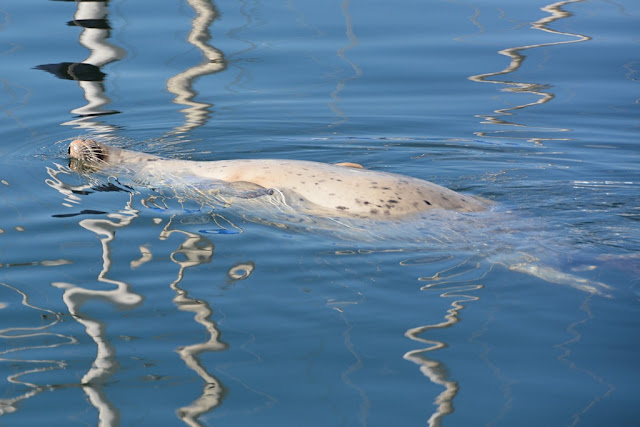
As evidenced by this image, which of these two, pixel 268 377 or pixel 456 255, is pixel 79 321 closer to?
pixel 268 377

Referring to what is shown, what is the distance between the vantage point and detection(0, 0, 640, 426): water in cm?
390

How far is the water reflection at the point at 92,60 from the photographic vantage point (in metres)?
8.98

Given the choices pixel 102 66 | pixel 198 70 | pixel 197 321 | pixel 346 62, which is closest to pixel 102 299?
pixel 197 321

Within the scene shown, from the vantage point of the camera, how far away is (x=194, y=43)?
10.8 m

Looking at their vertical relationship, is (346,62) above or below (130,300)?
above

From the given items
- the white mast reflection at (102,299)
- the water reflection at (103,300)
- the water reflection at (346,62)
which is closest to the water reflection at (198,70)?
the water reflection at (346,62)

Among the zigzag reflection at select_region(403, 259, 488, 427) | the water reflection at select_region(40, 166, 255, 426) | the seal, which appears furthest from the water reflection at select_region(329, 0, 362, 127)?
the zigzag reflection at select_region(403, 259, 488, 427)

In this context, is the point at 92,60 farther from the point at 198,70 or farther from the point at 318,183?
the point at 318,183

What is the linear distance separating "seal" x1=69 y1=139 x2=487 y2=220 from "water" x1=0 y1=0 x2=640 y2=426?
27 cm

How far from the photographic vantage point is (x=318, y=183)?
6.23 metres

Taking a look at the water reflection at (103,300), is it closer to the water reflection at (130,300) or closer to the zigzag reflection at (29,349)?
the water reflection at (130,300)

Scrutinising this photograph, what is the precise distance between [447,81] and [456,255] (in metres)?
4.62

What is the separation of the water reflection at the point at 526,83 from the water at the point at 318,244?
4 cm

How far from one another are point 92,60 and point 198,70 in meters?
1.21
